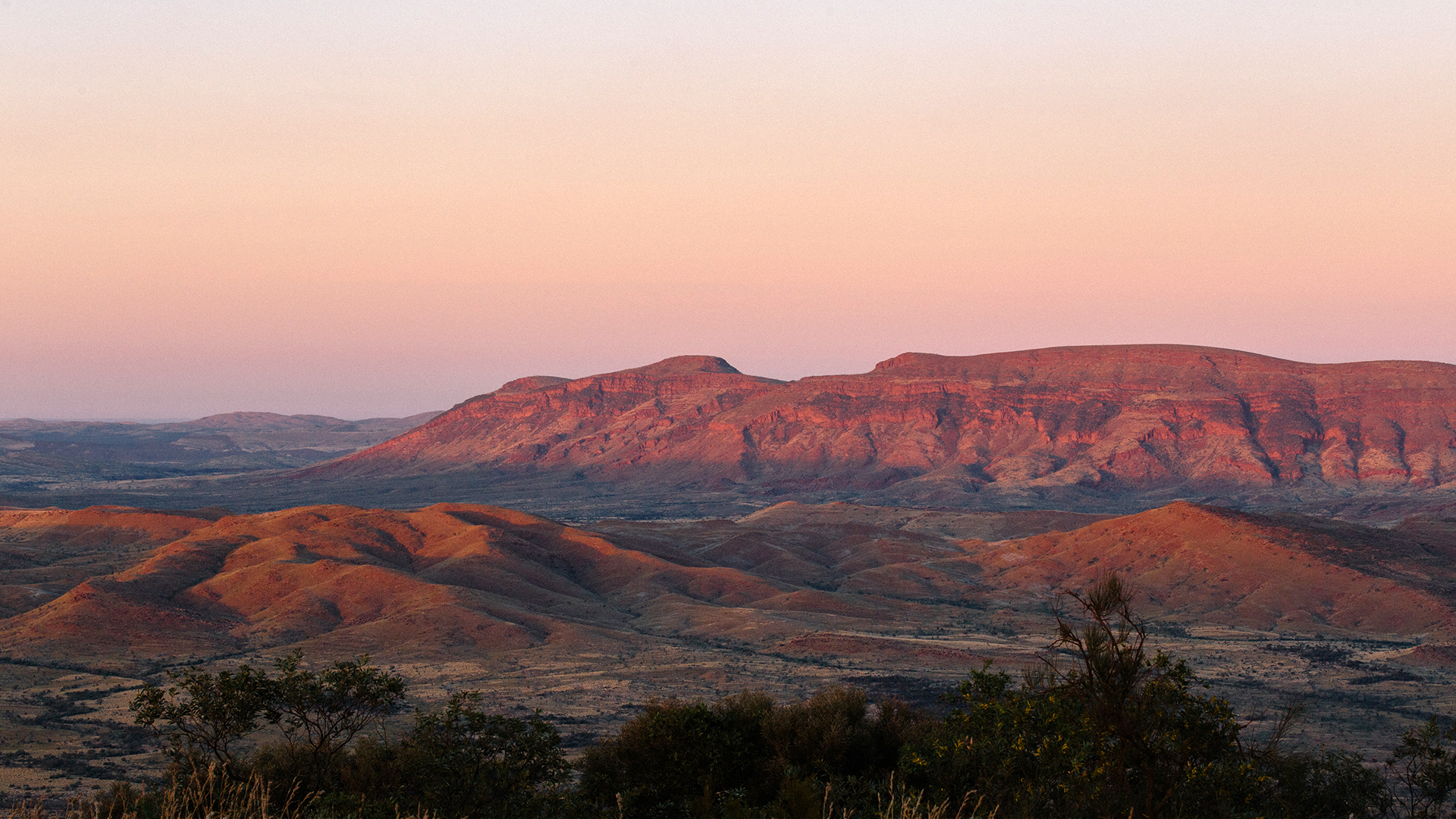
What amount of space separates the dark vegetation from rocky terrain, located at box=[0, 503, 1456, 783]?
1609 centimetres

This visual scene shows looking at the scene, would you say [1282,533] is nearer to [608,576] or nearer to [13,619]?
[608,576]

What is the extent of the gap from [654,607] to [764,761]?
56065 millimetres

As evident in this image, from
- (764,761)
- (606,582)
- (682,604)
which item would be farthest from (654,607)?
(764,761)

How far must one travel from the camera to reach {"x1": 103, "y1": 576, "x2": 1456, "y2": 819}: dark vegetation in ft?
46.8

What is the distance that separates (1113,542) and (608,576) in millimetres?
42504

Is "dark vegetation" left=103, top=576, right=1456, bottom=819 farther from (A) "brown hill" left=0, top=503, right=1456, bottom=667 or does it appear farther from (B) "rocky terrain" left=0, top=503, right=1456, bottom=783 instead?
(A) "brown hill" left=0, top=503, right=1456, bottom=667

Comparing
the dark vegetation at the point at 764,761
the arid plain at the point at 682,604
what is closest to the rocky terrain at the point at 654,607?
the arid plain at the point at 682,604

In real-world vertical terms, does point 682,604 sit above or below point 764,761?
below

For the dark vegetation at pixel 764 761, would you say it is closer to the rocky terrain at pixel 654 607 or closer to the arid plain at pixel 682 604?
the rocky terrain at pixel 654 607

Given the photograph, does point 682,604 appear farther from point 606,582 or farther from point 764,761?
point 764,761

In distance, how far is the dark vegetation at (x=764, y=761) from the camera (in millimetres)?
14250

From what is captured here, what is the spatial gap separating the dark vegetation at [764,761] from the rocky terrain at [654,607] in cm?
1609

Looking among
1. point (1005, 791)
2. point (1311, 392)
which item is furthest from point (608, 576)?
point (1311, 392)

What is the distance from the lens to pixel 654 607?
255 ft
